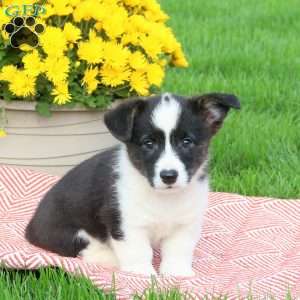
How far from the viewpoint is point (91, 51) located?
5.25 meters

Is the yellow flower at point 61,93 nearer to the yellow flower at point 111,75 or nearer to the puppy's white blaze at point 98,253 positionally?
the yellow flower at point 111,75

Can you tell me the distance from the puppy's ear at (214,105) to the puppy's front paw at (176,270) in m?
0.71

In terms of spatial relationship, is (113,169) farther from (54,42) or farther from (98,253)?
(54,42)

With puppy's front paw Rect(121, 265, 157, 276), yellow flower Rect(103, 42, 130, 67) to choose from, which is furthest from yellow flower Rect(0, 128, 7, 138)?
puppy's front paw Rect(121, 265, 157, 276)

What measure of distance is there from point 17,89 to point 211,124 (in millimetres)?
1658

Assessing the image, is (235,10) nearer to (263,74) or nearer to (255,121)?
(263,74)

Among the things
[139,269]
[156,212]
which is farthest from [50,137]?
[139,269]

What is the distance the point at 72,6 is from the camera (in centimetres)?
541

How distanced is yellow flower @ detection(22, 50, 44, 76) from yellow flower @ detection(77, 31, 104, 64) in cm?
27

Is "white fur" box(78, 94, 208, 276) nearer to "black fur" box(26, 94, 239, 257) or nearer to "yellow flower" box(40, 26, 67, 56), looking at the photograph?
"black fur" box(26, 94, 239, 257)

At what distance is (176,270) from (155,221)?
0.28 meters

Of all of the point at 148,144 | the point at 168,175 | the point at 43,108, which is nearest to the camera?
the point at 168,175

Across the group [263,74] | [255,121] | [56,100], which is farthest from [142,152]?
[263,74]
